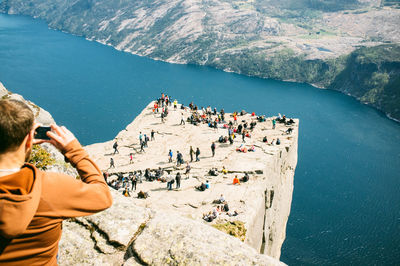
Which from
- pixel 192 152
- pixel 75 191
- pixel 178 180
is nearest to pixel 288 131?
pixel 192 152

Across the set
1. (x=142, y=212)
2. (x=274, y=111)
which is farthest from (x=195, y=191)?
(x=274, y=111)

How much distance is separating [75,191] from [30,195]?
0.50 meters

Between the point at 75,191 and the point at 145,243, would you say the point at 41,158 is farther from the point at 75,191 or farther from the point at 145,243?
the point at 75,191

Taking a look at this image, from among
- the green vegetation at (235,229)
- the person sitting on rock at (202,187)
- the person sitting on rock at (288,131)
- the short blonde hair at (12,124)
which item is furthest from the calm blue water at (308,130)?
the short blonde hair at (12,124)

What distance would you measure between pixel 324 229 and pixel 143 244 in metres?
69.2

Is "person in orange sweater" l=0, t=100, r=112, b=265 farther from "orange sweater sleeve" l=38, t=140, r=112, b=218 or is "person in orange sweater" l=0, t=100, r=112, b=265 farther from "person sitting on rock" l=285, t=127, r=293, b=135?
"person sitting on rock" l=285, t=127, r=293, b=135

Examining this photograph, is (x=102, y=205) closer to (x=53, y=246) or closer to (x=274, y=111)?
(x=53, y=246)

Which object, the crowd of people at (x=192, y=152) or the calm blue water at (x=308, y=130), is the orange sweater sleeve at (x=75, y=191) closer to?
the crowd of people at (x=192, y=152)

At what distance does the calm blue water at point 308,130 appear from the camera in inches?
2506

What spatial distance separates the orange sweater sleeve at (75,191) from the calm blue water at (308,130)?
62.7 metres

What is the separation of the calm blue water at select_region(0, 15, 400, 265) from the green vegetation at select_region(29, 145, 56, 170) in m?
58.6

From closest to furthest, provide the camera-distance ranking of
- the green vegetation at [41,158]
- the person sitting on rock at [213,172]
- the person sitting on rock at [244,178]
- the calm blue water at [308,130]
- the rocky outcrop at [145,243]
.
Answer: the rocky outcrop at [145,243] < the green vegetation at [41,158] < the person sitting on rock at [244,178] < the person sitting on rock at [213,172] < the calm blue water at [308,130]

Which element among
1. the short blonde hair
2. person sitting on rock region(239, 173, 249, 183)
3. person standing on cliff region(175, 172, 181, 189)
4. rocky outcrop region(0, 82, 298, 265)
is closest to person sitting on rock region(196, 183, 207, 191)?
rocky outcrop region(0, 82, 298, 265)

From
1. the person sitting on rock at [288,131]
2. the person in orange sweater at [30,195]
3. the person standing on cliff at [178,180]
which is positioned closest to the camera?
the person in orange sweater at [30,195]
